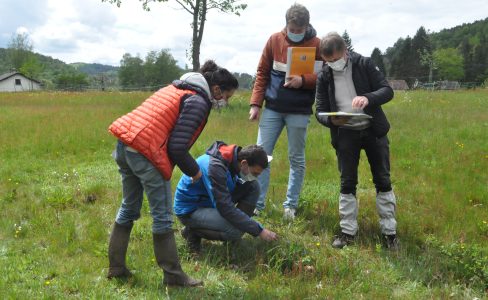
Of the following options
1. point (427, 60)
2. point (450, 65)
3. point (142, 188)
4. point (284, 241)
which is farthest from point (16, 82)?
point (284, 241)

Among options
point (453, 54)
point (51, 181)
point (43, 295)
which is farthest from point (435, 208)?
point (453, 54)

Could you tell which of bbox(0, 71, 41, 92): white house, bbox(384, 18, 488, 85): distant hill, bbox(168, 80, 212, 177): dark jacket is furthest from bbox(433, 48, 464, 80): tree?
bbox(168, 80, 212, 177): dark jacket

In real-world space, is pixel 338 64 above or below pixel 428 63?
below

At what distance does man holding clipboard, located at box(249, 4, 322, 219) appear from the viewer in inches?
180

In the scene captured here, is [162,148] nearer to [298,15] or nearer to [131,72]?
[298,15]

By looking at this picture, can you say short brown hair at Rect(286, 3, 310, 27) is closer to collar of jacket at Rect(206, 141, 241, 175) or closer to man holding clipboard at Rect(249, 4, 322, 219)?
man holding clipboard at Rect(249, 4, 322, 219)

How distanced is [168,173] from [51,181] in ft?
13.2

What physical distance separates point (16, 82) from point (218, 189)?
90.6 m

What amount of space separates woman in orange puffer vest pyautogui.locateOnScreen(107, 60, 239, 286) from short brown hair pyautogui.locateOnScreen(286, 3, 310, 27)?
140 centimetres

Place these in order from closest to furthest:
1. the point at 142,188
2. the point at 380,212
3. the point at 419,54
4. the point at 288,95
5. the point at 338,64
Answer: the point at 142,188 → the point at 338,64 → the point at 380,212 → the point at 288,95 → the point at 419,54

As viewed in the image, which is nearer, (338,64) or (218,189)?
(218,189)

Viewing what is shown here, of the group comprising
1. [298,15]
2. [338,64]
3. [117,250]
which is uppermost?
[298,15]

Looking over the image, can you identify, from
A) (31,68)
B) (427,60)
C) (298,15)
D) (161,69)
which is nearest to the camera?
(298,15)

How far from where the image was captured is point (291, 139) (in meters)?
4.76
